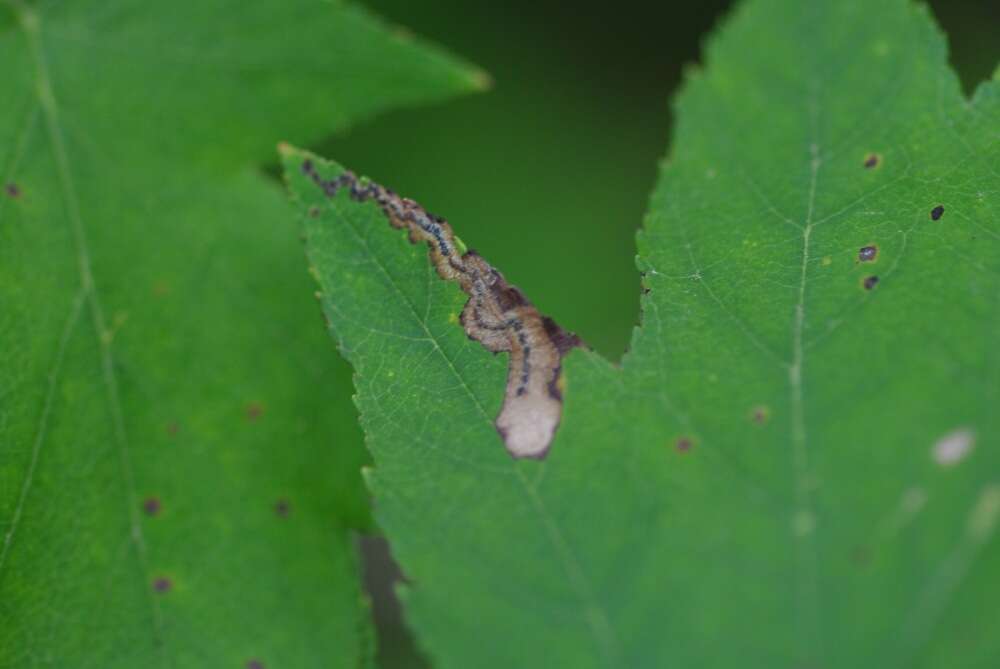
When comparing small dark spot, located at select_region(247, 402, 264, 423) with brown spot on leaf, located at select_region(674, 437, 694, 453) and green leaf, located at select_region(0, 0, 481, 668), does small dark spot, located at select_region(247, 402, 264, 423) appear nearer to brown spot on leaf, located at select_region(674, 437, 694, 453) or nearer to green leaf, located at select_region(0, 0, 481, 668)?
green leaf, located at select_region(0, 0, 481, 668)

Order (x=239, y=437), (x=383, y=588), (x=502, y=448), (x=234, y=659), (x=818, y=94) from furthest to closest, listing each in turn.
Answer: (x=383, y=588) → (x=239, y=437) → (x=234, y=659) → (x=818, y=94) → (x=502, y=448)

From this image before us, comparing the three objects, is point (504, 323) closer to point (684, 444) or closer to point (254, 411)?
point (684, 444)

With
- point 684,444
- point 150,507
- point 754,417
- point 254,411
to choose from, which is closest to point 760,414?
point 754,417

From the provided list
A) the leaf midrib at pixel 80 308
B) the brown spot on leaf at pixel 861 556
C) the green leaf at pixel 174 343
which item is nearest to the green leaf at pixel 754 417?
the brown spot on leaf at pixel 861 556

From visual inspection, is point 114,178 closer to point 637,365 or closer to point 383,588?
point 637,365

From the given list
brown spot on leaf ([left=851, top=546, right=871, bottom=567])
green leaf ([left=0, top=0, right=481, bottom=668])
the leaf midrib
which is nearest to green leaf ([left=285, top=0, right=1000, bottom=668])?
brown spot on leaf ([left=851, top=546, right=871, bottom=567])

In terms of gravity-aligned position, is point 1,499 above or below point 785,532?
below

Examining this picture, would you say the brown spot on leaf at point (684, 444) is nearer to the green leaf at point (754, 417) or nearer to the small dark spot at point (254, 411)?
the green leaf at point (754, 417)

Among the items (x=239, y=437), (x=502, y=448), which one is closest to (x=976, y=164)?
(x=502, y=448)
